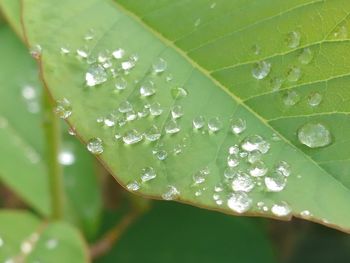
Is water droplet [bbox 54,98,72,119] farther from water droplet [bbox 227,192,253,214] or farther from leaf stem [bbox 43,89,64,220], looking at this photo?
leaf stem [bbox 43,89,64,220]

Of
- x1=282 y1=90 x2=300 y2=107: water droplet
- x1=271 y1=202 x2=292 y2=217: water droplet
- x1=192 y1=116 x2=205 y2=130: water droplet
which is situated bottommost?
x1=271 y1=202 x2=292 y2=217: water droplet

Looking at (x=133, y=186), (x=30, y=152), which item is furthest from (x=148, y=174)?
(x=30, y=152)

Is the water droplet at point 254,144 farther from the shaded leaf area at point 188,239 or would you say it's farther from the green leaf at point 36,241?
the shaded leaf area at point 188,239

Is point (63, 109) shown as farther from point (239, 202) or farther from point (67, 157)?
point (67, 157)

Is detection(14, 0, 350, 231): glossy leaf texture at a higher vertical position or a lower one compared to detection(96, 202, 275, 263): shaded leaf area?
higher

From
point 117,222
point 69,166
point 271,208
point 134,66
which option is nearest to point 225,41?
point 134,66

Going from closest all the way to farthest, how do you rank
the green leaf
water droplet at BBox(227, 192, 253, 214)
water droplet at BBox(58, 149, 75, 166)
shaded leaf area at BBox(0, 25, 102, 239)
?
water droplet at BBox(227, 192, 253, 214), the green leaf, shaded leaf area at BBox(0, 25, 102, 239), water droplet at BBox(58, 149, 75, 166)

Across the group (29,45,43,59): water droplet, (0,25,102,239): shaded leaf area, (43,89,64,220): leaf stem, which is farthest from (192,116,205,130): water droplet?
(0,25,102,239): shaded leaf area

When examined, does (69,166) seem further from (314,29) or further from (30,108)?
(314,29)
